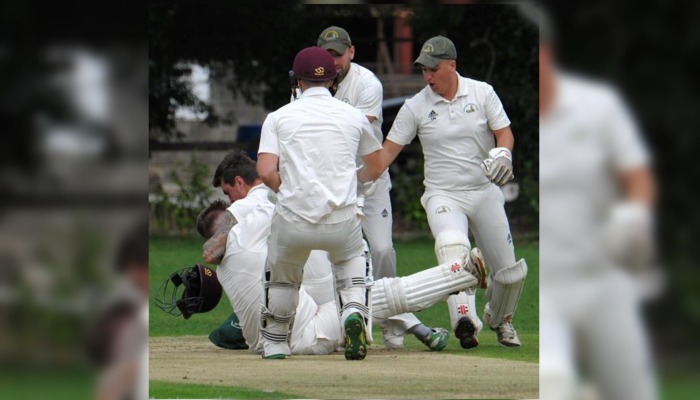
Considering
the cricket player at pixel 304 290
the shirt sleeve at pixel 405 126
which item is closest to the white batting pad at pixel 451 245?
the cricket player at pixel 304 290

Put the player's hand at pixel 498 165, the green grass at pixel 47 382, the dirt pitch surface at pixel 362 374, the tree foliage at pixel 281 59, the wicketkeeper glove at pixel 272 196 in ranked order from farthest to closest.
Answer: the tree foliage at pixel 281 59 < the player's hand at pixel 498 165 < the wicketkeeper glove at pixel 272 196 < the dirt pitch surface at pixel 362 374 < the green grass at pixel 47 382

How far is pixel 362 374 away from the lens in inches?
263

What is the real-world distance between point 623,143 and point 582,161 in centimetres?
11

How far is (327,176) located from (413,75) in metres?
12.3

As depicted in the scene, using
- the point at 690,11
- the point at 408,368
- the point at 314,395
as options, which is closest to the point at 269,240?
the point at 408,368

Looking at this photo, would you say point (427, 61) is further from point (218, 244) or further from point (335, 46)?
point (218, 244)

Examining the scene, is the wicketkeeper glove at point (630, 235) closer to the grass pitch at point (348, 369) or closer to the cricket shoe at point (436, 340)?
the grass pitch at point (348, 369)

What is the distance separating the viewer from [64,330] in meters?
3.86

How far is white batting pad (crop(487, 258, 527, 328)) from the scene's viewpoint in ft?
28.1

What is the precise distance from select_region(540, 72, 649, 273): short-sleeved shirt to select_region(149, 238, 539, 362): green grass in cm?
406

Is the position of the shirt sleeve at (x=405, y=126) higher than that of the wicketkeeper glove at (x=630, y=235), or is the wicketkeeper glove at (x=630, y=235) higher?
the shirt sleeve at (x=405, y=126)

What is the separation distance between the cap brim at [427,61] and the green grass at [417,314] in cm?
178

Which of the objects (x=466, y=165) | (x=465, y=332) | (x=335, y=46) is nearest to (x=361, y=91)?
(x=335, y=46)

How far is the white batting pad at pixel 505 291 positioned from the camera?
856 centimetres
